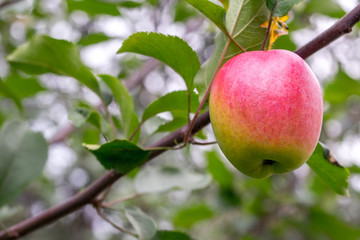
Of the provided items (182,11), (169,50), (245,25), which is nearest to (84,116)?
(169,50)

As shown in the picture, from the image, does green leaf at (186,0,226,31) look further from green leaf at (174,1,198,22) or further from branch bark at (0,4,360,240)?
green leaf at (174,1,198,22)

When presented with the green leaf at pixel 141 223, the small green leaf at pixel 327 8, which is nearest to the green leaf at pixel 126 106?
the green leaf at pixel 141 223

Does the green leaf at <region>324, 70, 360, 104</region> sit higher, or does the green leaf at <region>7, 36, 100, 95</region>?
the green leaf at <region>7, 36, 100, 95</region>

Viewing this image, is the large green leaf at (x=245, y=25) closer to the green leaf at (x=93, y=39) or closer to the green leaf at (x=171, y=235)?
the green leaf at (x=171, y=235)

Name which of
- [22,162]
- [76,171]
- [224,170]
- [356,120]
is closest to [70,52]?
[22,162]

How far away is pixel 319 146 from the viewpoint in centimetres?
61

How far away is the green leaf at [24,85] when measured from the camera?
3.89 ft

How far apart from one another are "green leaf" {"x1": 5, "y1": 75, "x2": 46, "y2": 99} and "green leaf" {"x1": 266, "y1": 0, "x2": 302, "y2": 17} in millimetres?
870

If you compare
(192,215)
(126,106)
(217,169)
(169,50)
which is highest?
(169,50)

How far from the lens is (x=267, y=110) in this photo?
0.47 m

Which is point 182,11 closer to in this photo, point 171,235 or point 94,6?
point 94,6

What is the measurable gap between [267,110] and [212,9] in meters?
0.16

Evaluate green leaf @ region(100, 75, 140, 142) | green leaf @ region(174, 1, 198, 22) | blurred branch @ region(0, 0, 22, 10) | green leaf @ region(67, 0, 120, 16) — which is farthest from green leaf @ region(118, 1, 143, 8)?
green leaf @ region(100, 75, 140, 142)

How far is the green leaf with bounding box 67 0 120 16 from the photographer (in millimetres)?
1213
